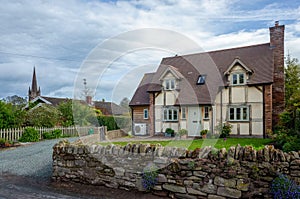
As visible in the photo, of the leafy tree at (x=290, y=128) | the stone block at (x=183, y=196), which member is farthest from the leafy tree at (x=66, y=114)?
the stone block at (x=183, y=196)

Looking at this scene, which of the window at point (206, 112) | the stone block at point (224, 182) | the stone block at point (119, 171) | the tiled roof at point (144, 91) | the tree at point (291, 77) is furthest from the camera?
the tree at point (291, 77)

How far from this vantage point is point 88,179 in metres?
6.10

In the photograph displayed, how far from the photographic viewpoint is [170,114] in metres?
18.2

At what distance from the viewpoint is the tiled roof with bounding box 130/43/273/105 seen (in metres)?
16.1

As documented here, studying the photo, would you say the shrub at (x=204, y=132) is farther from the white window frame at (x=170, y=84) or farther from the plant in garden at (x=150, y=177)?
the plant in garden at (x=150, y=177)

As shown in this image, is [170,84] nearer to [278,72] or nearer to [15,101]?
[278,72]

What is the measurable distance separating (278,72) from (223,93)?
3.93 metres

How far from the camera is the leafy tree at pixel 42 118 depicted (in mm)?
16906

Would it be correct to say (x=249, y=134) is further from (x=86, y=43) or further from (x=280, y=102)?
(x=86, y=43)

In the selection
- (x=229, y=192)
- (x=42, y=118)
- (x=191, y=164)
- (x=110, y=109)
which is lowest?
(x=229, y=192)

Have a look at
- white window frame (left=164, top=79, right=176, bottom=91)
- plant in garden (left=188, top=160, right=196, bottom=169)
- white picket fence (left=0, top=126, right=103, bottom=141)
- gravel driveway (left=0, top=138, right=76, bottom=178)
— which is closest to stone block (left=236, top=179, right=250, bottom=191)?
plant in garden (left=188, top=160, right=196, bottom=169)

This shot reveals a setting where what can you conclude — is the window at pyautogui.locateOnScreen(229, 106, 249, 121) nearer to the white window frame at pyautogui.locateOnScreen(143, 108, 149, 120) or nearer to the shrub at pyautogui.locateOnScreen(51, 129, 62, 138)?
the white window frame at pyautogui.locateOnScreen(143, 108, 149, 120)

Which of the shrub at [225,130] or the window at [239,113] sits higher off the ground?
the window at [239,113]

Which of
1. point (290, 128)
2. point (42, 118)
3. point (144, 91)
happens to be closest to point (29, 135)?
point (42, 118)
